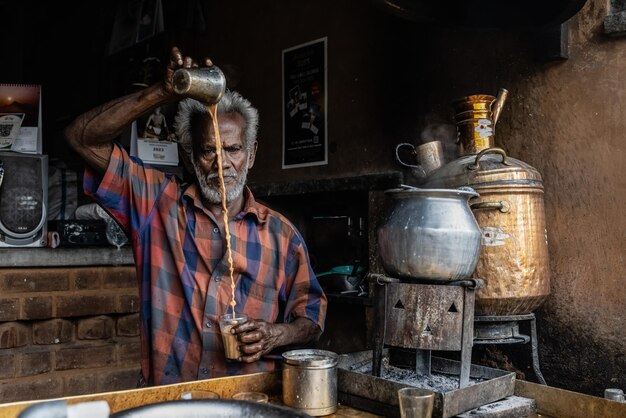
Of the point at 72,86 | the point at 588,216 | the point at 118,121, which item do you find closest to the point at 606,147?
the point at 588,216

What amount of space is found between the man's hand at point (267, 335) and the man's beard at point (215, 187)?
53 centimetres

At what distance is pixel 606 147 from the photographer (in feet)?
8.57

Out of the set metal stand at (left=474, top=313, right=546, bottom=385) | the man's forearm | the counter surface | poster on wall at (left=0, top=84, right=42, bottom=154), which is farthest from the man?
poster on wall at (left=0, top=84, right=42, bottom=154)

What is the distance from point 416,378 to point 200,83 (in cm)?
128

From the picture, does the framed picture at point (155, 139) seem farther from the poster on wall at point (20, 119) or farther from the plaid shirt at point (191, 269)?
the plaid shirt at point (191, 269)

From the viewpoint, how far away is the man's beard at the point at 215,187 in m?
2.64

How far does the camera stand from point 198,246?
8.54 ft

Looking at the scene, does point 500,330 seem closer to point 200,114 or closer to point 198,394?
point 198,394

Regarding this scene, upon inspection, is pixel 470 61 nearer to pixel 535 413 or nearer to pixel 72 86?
pixel 535 413

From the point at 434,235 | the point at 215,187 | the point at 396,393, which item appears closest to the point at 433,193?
the point at 434,235

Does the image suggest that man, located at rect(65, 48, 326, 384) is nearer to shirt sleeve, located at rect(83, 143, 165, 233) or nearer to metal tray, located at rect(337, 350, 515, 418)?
shirt sleeve, located at rect(83, 143, 165, 233)

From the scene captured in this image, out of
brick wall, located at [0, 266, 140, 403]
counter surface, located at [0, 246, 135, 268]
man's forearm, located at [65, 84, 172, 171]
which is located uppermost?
man's forearm, located at [65, 84, 172, 171]

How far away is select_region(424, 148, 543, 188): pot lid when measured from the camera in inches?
99.1

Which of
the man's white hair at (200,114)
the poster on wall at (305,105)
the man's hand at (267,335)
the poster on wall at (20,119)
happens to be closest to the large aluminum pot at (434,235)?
the man's hand at (267,335)
